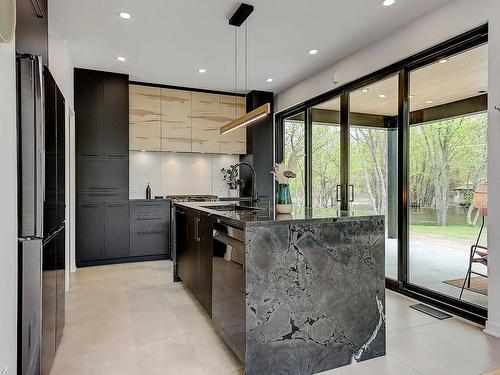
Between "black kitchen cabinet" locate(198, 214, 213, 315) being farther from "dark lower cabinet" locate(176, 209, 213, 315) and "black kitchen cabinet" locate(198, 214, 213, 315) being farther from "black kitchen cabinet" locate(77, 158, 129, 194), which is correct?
"black kitchen cabinet" locate(77, 158, 129, 194)

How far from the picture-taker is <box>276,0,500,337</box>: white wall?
8.68 ft

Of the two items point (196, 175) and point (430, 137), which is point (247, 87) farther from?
point (430, 137)

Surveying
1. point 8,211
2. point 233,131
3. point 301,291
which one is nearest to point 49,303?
point 8,211

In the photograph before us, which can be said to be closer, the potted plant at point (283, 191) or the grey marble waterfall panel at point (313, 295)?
the grey marble waterfall panel at point (313, 295)

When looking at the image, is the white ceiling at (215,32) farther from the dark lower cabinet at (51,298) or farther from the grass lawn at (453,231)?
the dark lower cabinet at (51,298)

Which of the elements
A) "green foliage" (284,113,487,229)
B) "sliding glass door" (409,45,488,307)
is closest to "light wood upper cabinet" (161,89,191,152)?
"green foliage" (284,113,487,229)

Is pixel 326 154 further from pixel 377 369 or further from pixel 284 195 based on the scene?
pixel 377 369

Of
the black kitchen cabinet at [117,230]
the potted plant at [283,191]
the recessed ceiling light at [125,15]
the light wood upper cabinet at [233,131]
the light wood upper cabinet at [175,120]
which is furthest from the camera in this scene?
the light wood upper cabinet at [233,131]

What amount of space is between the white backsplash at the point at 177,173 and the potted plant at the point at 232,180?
80 mm

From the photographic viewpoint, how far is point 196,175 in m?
6.14

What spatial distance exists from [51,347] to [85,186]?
3.11 m

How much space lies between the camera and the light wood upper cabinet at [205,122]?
226 inches

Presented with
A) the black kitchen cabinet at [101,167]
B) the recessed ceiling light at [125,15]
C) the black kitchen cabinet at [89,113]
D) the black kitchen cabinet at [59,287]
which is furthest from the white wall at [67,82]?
the black kitchen cabinet at [59,287]

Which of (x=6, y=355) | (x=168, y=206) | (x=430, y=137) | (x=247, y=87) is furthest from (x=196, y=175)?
(x=6, y=355)
